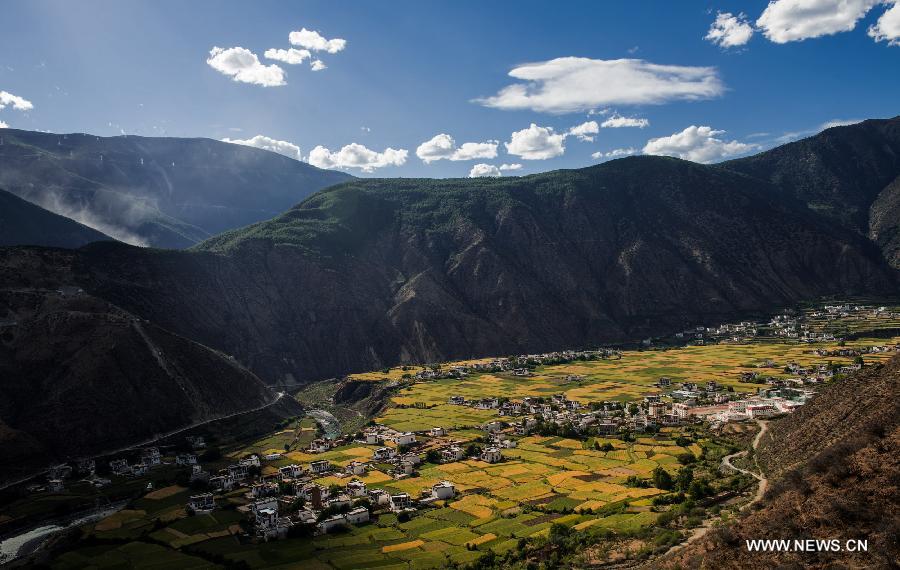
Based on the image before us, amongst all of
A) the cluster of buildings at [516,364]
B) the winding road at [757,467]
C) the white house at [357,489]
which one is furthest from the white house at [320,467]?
the cluster of buildings at [516,364]

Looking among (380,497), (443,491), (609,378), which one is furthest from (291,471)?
(609,378)

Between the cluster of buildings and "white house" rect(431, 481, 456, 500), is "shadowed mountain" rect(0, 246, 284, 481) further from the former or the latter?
"white house" rect(431, 481, 456, 500)

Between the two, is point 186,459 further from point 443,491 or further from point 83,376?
point 443,491

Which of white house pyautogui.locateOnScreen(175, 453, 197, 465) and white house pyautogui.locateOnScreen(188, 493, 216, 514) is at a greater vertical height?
white house pyautogui.locateOnScreen(188, 493, 216, 514)

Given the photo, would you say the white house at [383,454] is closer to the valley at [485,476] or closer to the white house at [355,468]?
the valley at [485,476]

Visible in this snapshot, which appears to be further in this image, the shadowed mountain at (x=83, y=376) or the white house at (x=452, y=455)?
the shadowed mountain at (x=83, y=376)

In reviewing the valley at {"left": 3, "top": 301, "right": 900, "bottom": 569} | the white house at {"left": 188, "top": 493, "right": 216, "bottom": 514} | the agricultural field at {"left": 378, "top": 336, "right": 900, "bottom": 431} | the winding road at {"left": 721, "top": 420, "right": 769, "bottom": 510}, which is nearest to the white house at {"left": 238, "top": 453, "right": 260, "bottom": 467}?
the valley at {"left": 3, "top": 301, "right": 900, "bottom": 569}

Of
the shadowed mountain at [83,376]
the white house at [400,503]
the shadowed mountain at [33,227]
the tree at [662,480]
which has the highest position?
the shadowed mountain at [33,227]

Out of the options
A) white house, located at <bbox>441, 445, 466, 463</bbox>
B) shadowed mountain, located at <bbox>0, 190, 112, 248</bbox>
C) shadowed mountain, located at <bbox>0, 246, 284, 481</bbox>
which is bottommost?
white house, located at <bbox>441, 445, 466, 463</bbox>

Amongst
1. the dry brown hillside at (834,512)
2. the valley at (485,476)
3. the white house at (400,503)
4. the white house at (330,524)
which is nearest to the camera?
the dry brown hillside at (834,512)
